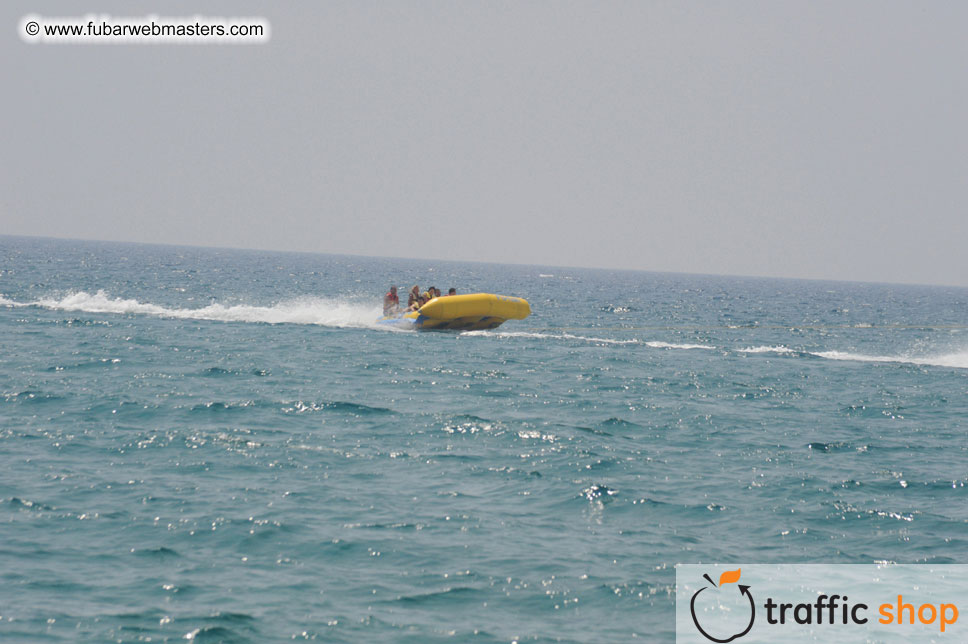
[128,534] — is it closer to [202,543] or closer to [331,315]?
[202,543]

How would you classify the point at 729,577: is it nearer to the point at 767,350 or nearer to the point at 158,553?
the point at 158,553

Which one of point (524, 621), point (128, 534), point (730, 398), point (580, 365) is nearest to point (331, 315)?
point (580, 365)

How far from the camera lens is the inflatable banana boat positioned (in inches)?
1010

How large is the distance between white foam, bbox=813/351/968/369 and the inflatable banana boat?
10.1 metres

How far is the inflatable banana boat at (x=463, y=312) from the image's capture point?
2566 centimetres

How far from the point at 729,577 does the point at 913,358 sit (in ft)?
81.3

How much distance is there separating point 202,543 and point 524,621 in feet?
10.4

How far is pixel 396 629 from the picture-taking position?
21.8 ft

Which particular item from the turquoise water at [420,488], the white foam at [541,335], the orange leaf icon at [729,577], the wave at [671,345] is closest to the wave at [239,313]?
the white foam at [541,335]

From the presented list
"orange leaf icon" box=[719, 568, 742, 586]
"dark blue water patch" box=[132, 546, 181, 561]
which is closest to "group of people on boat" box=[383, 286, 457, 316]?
"dark blue water patch" box=[132, 546, 181, 561]

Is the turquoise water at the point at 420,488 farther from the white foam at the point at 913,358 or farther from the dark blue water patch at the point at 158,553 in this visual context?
the white foam at the point at 913,358

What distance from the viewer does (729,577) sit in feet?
26.0

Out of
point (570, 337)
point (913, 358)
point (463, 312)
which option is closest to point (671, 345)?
point (570, 337)

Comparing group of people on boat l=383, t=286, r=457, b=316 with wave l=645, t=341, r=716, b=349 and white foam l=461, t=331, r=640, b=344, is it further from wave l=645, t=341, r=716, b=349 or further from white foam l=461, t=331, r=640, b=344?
wave l=645, t=341, r=716, b=349
